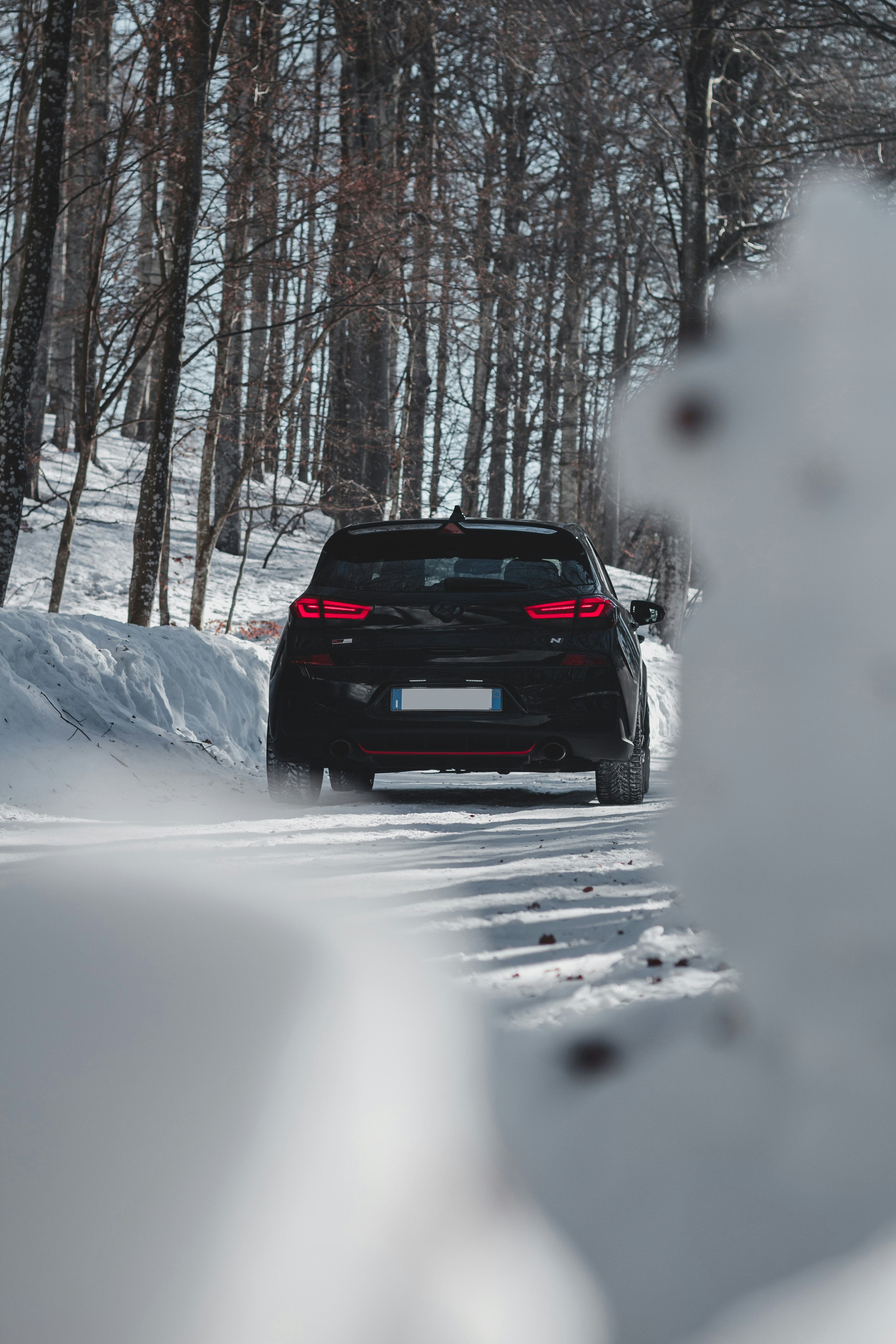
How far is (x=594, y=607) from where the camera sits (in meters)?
6.69

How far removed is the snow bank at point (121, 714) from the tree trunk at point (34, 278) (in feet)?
3.74

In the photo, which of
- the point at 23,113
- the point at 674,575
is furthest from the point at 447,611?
the point at 674,575

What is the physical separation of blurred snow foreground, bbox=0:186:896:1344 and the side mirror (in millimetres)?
4493

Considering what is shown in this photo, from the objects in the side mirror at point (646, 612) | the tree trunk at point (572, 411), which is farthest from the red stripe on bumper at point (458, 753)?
the tree trunk at point (572, 411)

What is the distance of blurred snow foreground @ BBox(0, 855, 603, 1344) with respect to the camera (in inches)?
66.9

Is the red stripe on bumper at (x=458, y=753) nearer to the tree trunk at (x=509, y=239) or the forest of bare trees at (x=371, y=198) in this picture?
the forest of bare trees at (x=371, y=198)

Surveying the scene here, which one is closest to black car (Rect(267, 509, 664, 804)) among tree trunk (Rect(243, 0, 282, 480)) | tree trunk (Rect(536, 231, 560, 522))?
tree trunk (Rect(243, 0, 282, 480))

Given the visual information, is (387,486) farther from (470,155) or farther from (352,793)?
(352,793)

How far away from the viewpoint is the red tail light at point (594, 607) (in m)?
6.66

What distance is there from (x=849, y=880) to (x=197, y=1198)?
5.07 feet

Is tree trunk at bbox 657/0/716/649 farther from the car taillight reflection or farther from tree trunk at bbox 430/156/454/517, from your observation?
the car taillight reflection

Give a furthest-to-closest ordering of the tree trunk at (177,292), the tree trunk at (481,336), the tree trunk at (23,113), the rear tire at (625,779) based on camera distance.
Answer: the tree trunk at (481,336), the tree trunk at (23,113), the tree trunk at (177,292), the rear tire at (625,779)

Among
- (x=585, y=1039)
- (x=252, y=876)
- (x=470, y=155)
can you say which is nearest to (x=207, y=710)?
(x=252, y=876)

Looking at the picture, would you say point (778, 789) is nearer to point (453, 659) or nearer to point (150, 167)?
point (453, 659)
